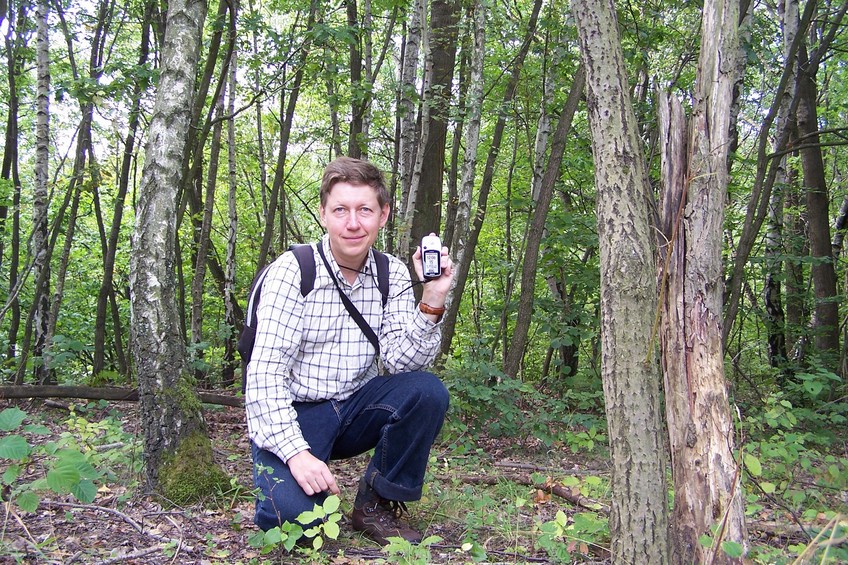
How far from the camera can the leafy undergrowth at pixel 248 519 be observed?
2.35 m

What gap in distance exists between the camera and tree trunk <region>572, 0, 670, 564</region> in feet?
7.70

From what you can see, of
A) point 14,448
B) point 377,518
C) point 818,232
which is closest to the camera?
point 14,448

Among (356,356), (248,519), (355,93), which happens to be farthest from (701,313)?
(355,93)

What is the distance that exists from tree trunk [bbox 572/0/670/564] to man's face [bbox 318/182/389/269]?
3.79 feet

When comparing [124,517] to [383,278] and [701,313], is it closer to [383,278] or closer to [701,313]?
[383,278]

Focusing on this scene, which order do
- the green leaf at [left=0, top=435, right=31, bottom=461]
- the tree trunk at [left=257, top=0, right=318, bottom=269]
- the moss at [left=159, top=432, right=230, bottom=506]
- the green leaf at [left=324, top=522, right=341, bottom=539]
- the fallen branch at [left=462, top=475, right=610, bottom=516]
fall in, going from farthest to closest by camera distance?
the tree trunk at [left=257, top=0, right=318, bottom=269] < the fallen branch at [left=462, top=475, right=610, bottom=516] < the moss at [left=159, top=432, right=230, bottom=506] < the green leaf at [left=324, top=522, right=341, bottom=539] < the green leaf at [left=0, top=435, right=31, bottom=461]

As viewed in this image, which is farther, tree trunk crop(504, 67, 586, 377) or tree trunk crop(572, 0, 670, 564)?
tree trunk crop(504, 67, 586, 377)

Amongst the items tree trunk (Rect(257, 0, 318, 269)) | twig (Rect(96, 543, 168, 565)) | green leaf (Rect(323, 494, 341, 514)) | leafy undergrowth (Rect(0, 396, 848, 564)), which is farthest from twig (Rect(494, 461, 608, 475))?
tree trunk (Rect(257, 0, 318, 269))

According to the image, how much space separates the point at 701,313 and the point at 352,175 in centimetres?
171

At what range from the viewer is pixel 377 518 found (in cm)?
304

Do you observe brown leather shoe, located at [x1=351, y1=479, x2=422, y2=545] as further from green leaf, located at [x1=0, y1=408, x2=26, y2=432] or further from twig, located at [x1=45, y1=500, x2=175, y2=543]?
green leaf, located at [x1=0, y1=408, x2=26, y2=432]

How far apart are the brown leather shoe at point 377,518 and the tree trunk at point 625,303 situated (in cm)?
103

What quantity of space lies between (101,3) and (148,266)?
19.8ft

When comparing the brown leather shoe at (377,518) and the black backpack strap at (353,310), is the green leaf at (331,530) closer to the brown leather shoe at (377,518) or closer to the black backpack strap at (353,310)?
the brown leather shoe at (377,518)
